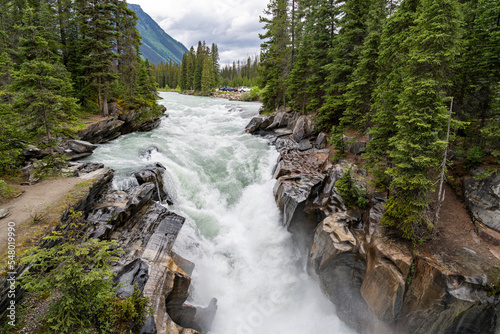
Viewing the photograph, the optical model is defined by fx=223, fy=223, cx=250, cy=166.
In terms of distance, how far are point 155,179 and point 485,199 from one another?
1595 cm

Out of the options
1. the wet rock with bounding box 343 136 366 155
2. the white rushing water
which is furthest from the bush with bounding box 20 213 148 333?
the wet rock with bounding box 343 136 366 155

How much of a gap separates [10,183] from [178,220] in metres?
8.15

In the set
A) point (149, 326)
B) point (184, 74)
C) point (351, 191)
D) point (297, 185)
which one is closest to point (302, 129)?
point (297, 185)

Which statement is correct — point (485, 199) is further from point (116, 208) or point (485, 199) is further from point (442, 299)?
point (116, 208)

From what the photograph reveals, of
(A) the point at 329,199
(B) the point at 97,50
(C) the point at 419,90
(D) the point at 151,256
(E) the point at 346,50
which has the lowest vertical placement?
(D) the point at 151,256

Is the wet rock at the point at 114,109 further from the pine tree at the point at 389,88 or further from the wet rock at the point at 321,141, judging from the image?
the pine tree at the point at 389,88

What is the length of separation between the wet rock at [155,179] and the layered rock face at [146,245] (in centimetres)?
6

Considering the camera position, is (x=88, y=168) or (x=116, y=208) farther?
(x=88, y=168)

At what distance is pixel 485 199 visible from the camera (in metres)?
9.19

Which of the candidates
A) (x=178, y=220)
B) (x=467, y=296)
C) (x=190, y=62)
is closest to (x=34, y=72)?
(x=178, y=220)

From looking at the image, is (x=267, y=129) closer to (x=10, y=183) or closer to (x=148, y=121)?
(x=148, y=121)

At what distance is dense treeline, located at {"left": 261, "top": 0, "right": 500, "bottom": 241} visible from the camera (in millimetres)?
8188

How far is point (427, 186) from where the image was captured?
8.19 m

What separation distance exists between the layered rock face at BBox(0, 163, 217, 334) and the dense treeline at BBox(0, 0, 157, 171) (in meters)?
3.40
